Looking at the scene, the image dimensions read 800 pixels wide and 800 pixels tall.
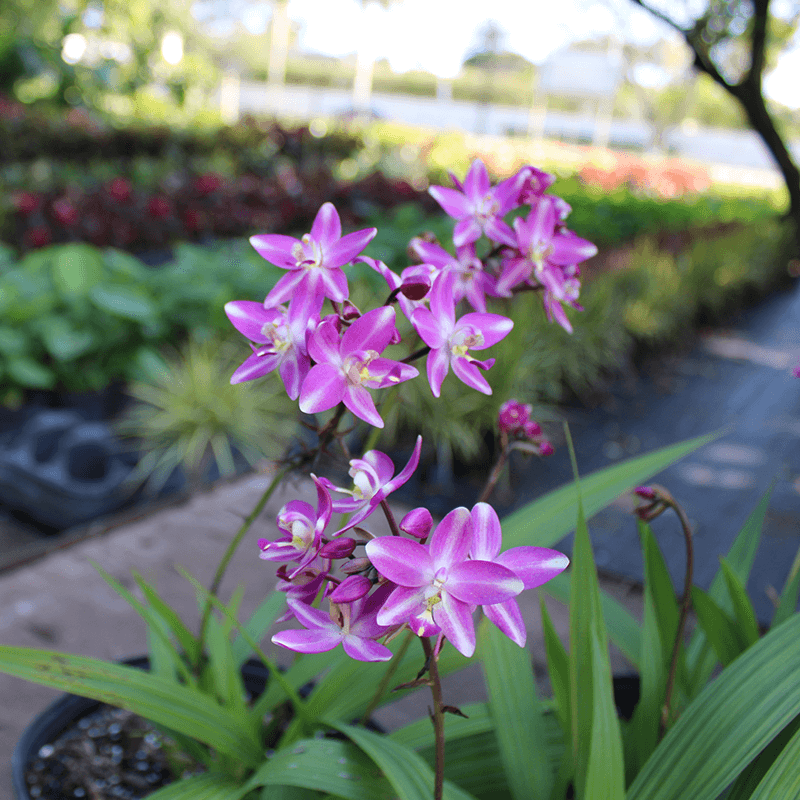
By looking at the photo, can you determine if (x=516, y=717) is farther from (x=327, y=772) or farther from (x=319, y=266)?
(x=319, y=266)

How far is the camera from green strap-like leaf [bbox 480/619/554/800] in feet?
3.19

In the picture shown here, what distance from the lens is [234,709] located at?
108 cm

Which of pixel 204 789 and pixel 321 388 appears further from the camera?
pixel 204 789

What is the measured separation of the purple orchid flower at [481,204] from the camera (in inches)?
33.7

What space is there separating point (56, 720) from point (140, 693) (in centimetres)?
46

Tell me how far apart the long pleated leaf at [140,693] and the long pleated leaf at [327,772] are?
0.10 meters

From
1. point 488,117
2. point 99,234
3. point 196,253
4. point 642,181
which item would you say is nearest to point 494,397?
point 196,253

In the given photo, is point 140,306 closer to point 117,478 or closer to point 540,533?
point 117,478

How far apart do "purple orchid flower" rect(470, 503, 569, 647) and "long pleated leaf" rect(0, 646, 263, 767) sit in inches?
20.0

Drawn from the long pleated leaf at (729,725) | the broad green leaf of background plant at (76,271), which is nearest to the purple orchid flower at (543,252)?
the long pleated leaf at (729,725)

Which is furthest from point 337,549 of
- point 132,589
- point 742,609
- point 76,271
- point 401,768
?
point 76,271

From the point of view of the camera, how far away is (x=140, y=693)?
0.89 m

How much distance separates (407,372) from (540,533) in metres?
0.56

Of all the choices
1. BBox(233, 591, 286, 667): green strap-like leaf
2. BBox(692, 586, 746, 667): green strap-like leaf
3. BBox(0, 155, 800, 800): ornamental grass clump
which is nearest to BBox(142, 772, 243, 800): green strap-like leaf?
BBox(0, 155, 800, 800): ornamental grass clump
